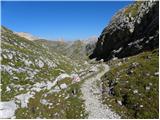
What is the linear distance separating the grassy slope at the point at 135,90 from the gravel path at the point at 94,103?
41.8 inches

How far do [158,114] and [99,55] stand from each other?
3814 inches

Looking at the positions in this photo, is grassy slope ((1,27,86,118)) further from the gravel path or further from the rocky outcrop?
the rocky outcrop

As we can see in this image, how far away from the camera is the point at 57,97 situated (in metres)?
48.5

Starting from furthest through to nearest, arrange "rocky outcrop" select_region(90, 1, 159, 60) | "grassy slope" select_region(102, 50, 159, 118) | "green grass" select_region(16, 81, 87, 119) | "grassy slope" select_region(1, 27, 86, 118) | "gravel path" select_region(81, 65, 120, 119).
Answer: "rocky outcrop" select_region(90, 1, 159, 60)
"grassy slope" select_region(1, 27, 86, 118)
"green grass" select_region(16, 81, 87, 119)
"gravel path" select_region(81, 65, 120, 119)
"grassy slope" select_region(102, 50, 159, 118)

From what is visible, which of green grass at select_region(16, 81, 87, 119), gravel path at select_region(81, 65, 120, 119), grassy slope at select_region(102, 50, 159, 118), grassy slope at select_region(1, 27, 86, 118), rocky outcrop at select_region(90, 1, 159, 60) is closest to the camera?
grassy slope at select_region(102, 50, 159, 118)

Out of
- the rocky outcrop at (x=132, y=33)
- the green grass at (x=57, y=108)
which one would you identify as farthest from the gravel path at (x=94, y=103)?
the rocky outcrop at (x=132, y=33)

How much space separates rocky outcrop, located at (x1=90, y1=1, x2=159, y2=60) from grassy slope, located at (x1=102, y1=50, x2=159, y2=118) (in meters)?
31.4

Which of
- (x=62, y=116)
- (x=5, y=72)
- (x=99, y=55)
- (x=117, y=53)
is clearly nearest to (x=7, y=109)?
(x=62, y=116)

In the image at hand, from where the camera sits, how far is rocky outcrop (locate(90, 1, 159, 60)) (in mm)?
92919

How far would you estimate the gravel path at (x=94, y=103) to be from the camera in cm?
3991

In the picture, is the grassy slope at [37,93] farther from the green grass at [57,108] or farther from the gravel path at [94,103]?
the gravel path at [94,103]

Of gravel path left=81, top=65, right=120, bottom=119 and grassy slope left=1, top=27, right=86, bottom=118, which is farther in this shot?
grassy slope left=1, top=27, right=86, bottom=118

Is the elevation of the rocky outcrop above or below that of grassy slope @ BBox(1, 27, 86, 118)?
above

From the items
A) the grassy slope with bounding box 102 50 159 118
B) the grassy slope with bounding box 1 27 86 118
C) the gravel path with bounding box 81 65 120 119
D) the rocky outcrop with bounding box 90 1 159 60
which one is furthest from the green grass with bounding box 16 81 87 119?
the rocky outcrop with bounding box 90 1 159 60
